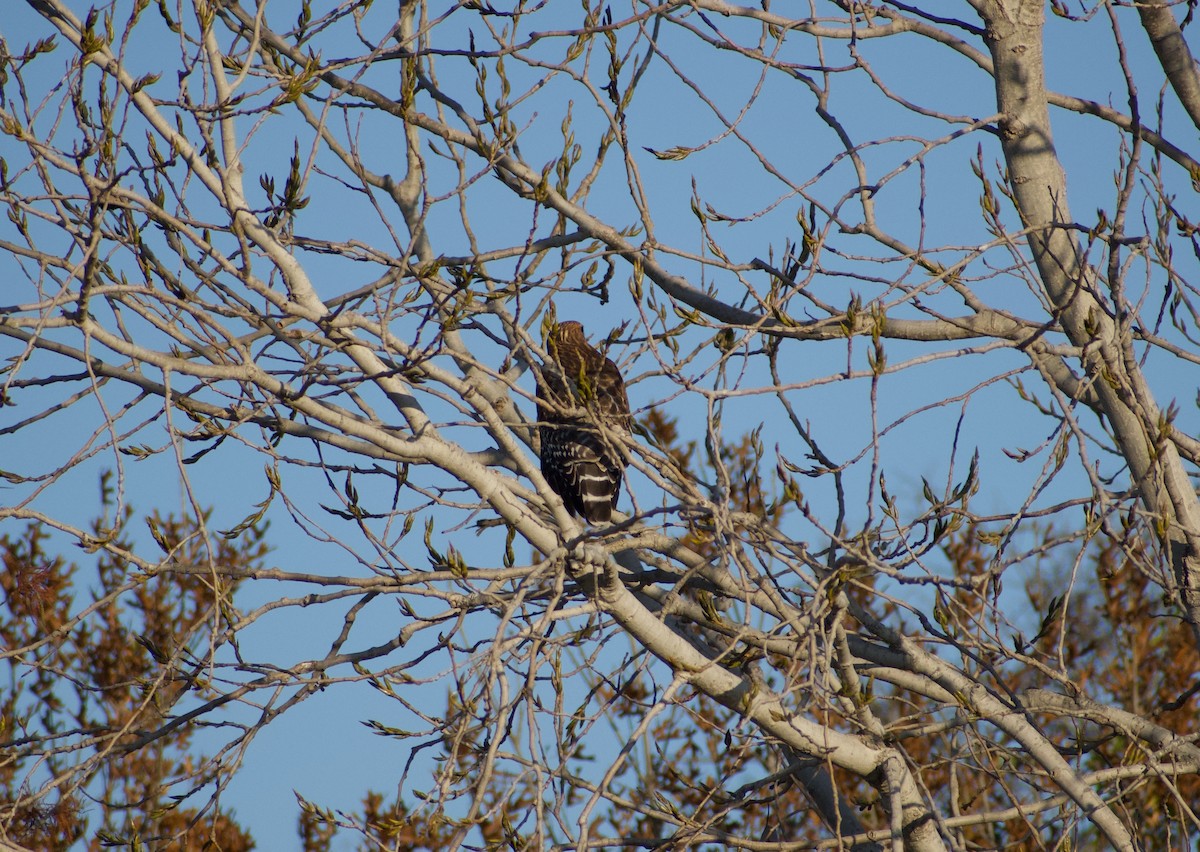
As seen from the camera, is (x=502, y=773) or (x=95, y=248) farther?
(x=502, y=773)

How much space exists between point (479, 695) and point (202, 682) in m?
0.93

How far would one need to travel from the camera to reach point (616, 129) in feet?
12.1

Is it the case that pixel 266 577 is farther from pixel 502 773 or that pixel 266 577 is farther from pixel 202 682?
pixel 502 773

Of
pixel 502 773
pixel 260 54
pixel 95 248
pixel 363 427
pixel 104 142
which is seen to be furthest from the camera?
pixel 502 773

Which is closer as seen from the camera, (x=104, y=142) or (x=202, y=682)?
(x=104, y=142)

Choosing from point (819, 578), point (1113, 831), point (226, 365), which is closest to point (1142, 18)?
point (819, 578)

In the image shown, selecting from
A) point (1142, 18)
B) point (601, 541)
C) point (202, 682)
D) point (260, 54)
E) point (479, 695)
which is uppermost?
point (260, 54)

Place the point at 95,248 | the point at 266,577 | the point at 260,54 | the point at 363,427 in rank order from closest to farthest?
the point at 95,248, the point at 363,427, the point at 266,577, the point at 260,54

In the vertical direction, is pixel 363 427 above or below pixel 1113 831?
above

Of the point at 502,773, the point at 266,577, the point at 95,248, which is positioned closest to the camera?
the point at 95,248

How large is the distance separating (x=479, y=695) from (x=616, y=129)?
1786mm

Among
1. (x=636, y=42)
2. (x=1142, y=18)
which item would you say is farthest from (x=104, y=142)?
(x=1142, y=18)

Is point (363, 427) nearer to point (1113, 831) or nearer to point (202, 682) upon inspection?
point (202, 682)

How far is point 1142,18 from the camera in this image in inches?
187
